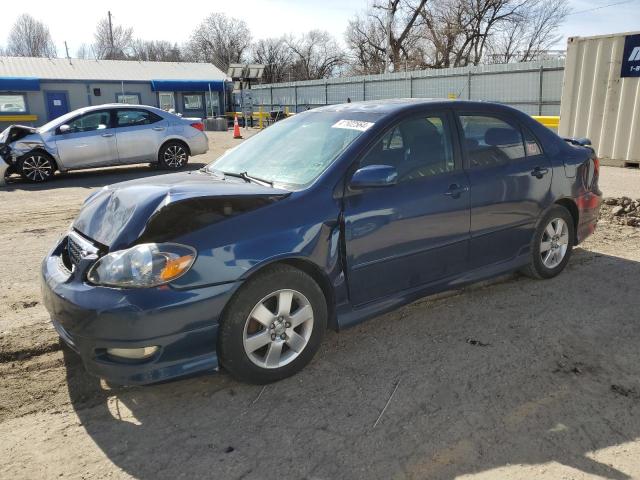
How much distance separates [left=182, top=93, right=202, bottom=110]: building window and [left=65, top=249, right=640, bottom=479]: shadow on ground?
38.1m

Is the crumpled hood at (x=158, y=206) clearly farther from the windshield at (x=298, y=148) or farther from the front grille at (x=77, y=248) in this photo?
the windshield at (x=298, y=148)

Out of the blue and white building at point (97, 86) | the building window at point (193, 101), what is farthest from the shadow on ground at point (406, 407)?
the building window at point (193, 101)

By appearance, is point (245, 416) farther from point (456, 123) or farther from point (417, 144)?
point (456, 123)

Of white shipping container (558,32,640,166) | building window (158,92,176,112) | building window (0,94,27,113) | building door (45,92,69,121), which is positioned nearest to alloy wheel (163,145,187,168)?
white shipping container (558,32,640,166)

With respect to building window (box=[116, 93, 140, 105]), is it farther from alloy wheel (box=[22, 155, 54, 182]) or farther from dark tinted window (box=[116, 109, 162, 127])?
alloy wheel (box=[22, 155, 54, 182])

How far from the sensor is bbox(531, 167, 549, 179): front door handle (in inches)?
176

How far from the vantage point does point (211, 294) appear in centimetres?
282

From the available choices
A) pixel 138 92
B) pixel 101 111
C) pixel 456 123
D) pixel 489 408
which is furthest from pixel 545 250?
pixel 138 92

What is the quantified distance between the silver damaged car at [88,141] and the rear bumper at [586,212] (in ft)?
32.9

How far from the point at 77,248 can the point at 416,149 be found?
2.35 metres

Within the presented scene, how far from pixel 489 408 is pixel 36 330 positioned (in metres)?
3.19

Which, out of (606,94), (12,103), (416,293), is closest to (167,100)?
(12,103)

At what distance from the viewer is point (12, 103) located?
3228cm

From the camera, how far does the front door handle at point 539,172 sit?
14.7 feet
